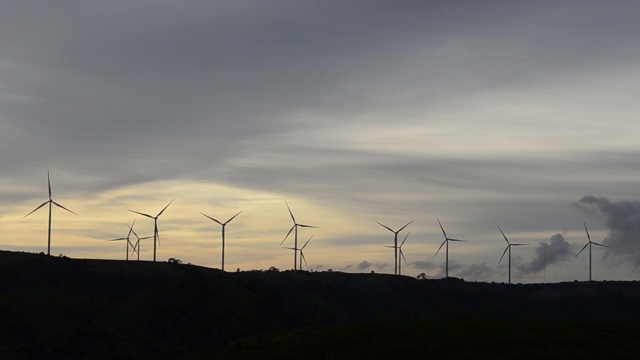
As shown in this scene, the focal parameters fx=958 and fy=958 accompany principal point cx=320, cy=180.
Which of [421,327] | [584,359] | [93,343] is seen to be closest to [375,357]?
[421,327]

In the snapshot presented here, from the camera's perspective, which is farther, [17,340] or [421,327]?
[17,340]

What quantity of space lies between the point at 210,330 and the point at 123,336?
1807cm

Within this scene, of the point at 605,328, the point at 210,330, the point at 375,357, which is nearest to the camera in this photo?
the point at 375,357

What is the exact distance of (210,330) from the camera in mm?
199375

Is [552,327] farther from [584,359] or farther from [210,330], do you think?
[210,330]

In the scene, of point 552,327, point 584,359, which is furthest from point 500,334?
point 584,359

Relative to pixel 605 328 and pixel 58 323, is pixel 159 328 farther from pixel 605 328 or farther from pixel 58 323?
pixel 605 328

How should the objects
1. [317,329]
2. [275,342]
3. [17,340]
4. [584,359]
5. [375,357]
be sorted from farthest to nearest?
[17,340], [317,329], [275,342], [375,357], [584,359]

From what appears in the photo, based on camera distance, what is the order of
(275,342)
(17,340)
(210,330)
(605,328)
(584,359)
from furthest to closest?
(210,330), (17,340), (275,342), (605,328), (584,359)

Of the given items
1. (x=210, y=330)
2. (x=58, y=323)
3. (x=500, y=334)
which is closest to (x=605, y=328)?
(x=500, y=334)

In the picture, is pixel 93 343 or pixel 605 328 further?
pixel 93 343

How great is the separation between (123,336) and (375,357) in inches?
3414

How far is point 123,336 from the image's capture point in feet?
631

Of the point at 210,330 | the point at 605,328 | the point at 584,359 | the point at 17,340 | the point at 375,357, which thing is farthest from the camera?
the point at 210,330
